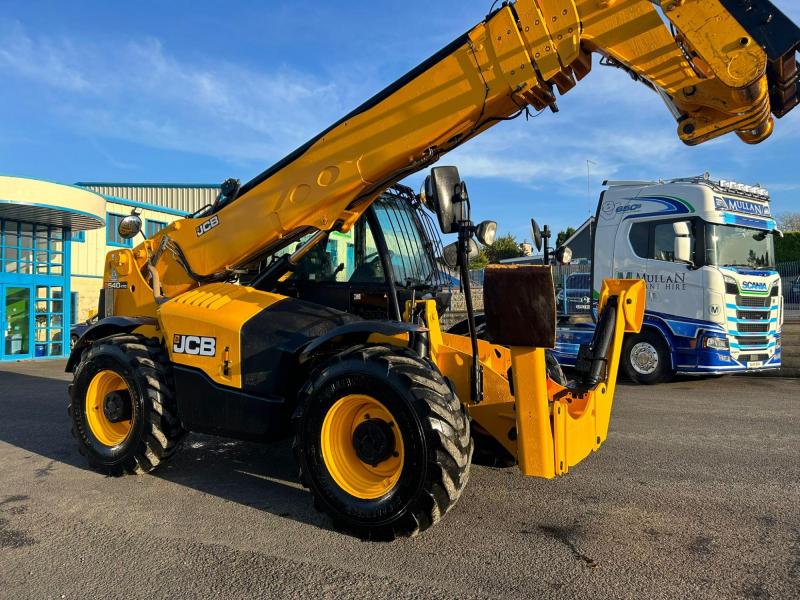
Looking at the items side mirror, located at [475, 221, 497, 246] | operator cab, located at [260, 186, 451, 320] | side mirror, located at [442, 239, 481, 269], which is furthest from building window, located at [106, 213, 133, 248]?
side mirror, located at [475, 221, 497, 246]

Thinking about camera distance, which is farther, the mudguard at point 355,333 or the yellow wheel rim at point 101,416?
the yellow wheel rim at point 101,416

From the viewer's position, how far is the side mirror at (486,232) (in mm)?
3449

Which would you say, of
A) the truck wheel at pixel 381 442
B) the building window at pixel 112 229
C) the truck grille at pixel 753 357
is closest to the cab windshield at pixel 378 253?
the truck wheel at pixel 381 442

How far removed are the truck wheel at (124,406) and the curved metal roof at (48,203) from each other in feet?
37.0

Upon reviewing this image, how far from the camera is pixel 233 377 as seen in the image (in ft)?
14.6

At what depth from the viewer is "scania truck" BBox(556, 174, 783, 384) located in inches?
377

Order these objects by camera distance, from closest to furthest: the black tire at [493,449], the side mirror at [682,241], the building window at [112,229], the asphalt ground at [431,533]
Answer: the asphalt ground at [431,533], the black tire at [493,449], the side mirror at [682,241], the building window at [112,229]

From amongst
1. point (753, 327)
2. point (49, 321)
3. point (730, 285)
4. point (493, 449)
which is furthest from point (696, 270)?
point (49, 321)

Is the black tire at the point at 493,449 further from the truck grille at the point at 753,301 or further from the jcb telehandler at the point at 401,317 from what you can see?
the truck grille at the point at 753,301

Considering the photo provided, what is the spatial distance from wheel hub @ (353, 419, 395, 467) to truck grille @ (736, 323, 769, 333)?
26.5 ft

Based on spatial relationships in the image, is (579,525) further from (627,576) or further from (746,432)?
(746,432)

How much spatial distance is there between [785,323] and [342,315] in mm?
11864

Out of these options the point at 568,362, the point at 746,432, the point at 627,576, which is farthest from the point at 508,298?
the point at 568,362

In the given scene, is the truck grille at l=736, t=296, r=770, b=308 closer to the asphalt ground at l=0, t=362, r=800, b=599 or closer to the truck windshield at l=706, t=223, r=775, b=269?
the truck windshield at l=706, t=223, r=775, b=269
